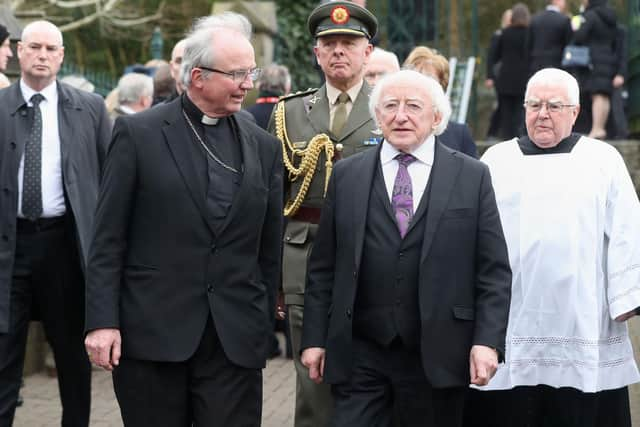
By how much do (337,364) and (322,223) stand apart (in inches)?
22.7

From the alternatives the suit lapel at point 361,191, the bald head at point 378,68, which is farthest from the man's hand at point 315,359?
the bald head at point 378,68

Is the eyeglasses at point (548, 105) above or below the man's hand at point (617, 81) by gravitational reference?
below

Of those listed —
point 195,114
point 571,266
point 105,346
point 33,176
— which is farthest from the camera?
point 33,176

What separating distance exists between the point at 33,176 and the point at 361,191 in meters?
2.20

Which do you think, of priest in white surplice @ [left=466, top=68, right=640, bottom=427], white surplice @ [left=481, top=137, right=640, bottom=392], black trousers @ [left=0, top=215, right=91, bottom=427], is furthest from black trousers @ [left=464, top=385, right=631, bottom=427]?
black trousers @ [left=0, top=215, right=91, bottom=427]

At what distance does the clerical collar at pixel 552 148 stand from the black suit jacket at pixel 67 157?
2.19 m

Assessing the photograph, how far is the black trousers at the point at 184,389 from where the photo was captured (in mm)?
5004

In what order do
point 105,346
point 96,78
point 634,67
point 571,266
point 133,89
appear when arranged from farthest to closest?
point 634,67 < point 96,78 < point 133,89 < point 571,266 < point 105,346

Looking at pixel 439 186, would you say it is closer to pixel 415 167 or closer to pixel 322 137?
pixel 415 167

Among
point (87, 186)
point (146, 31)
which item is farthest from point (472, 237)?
point (146, 31)

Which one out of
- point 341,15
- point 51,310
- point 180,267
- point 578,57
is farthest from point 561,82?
point 578,57

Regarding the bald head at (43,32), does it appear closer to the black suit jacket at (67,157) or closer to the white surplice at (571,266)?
the black suit jacket at (67,157)

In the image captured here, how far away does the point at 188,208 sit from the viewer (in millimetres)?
4992

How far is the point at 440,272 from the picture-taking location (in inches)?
198
